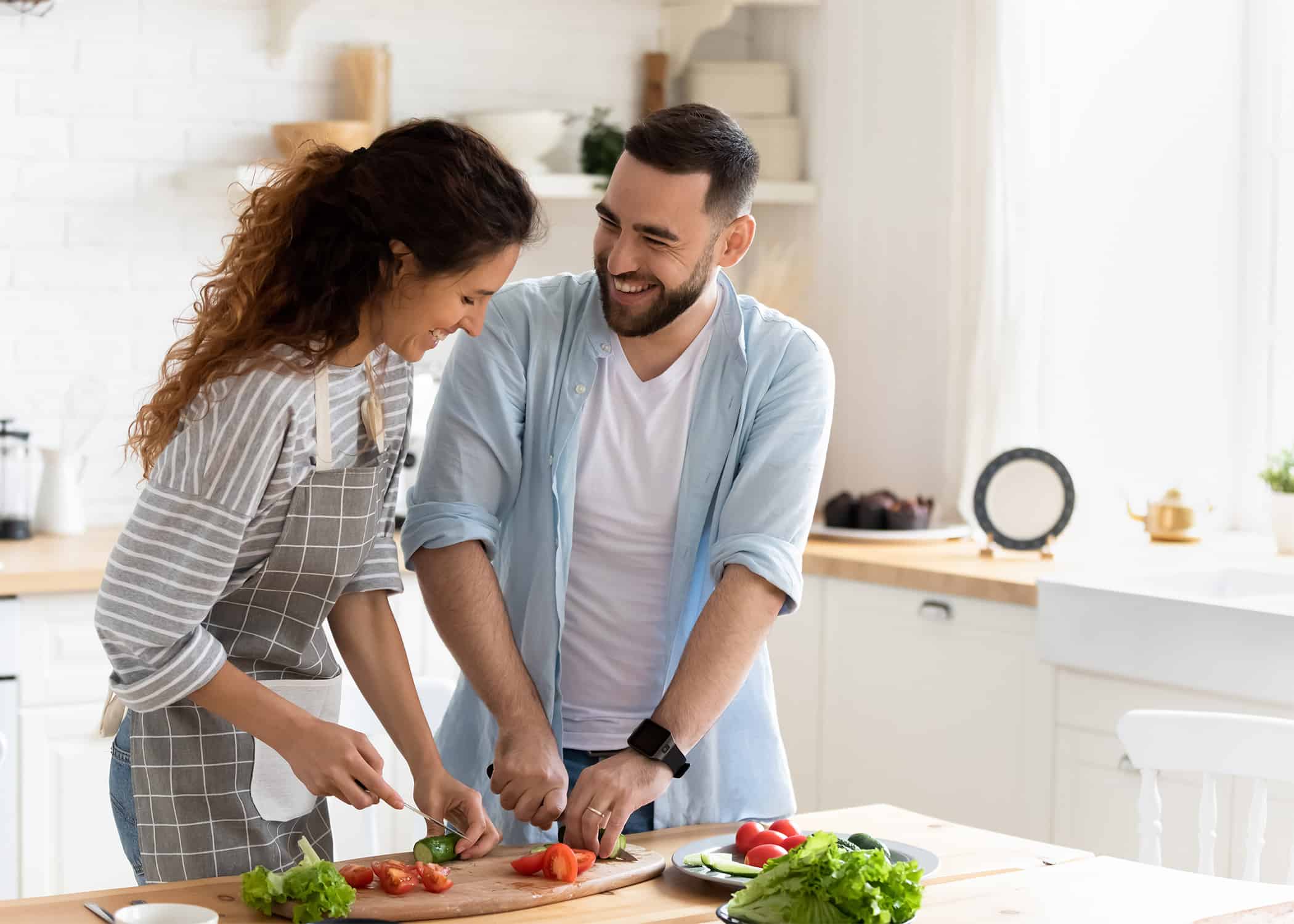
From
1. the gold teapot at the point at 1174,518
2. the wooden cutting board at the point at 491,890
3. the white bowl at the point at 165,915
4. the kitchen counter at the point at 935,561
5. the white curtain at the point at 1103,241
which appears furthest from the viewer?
the white curtain at the point at 1103,241

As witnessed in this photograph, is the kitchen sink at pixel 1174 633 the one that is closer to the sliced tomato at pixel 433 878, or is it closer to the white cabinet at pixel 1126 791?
the white cabinet at pixel 1126 791

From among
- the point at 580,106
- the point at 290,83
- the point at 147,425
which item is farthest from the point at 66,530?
the point at 147,425

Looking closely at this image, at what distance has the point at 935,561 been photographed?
10.1ft

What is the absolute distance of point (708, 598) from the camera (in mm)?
1822

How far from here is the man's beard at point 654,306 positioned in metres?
1.87

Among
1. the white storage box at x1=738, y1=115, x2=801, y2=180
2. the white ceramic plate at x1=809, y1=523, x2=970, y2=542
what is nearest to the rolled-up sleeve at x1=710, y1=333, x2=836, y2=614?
the white ceramic plate at x1=809, y1=523, x2=970, y2=542

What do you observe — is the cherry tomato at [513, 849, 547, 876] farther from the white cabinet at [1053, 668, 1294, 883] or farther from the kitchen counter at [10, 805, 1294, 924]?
the white cabinet at [1053, 668, 1294, 883]

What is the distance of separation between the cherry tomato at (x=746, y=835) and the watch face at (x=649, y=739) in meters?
0.13

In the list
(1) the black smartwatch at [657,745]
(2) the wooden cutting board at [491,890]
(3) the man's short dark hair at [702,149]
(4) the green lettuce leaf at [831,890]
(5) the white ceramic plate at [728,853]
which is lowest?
(2) the wooden cutting board at [491,890]

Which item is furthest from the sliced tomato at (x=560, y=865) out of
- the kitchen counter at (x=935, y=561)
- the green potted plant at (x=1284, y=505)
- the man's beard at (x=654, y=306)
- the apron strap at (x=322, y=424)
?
the green potted plant at (x=1284, y=505)

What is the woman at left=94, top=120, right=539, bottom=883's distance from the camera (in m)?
1.43

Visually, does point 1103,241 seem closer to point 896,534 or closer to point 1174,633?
point 896,534

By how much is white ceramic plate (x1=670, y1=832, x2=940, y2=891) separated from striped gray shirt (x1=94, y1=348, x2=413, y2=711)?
0.50 metres

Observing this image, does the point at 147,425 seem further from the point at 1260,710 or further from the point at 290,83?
the point at 290,83
